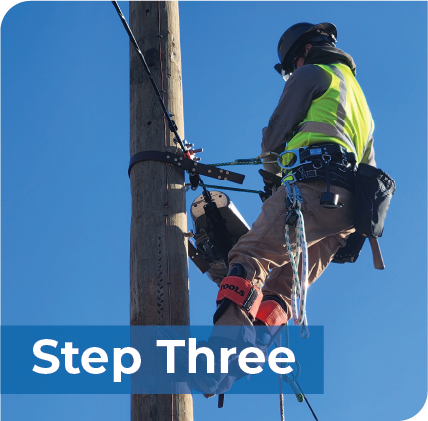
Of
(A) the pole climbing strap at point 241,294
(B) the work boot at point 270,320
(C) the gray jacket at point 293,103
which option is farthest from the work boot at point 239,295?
(C) the gray jacket at point 293,103

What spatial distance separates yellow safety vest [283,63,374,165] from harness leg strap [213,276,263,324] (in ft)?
2.78

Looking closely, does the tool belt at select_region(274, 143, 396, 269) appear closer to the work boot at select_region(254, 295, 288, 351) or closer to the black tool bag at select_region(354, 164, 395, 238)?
the black tool bag at select_region(354, 164, 395, 238)

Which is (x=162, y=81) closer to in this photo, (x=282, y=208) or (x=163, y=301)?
(x=282, y=208)

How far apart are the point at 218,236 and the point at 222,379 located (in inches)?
51.2

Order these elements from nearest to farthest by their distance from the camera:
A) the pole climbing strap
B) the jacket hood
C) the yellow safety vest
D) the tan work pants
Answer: the pole climbing strap → the tan work pants → the yellow safety vest → the jacket hood

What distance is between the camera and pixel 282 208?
3.90 meters

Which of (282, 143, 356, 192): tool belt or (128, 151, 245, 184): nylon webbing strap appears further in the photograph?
(128, 151, 245, 184): nylon webbing strap

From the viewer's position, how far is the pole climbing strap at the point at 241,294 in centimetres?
369

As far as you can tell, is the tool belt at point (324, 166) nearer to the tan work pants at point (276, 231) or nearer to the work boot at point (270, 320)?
the tan work pants at point (276, 231)

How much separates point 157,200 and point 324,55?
57.8 inches

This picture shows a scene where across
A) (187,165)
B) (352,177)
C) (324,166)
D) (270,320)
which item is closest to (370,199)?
(352,177)

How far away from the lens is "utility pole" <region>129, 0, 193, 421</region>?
3717 millimetres

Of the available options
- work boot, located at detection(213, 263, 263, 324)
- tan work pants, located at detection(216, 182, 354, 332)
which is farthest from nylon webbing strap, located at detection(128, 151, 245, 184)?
work boot, located at detection(213, 263, 263, 324)

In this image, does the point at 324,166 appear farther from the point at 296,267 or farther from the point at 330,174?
the point at 296,267
